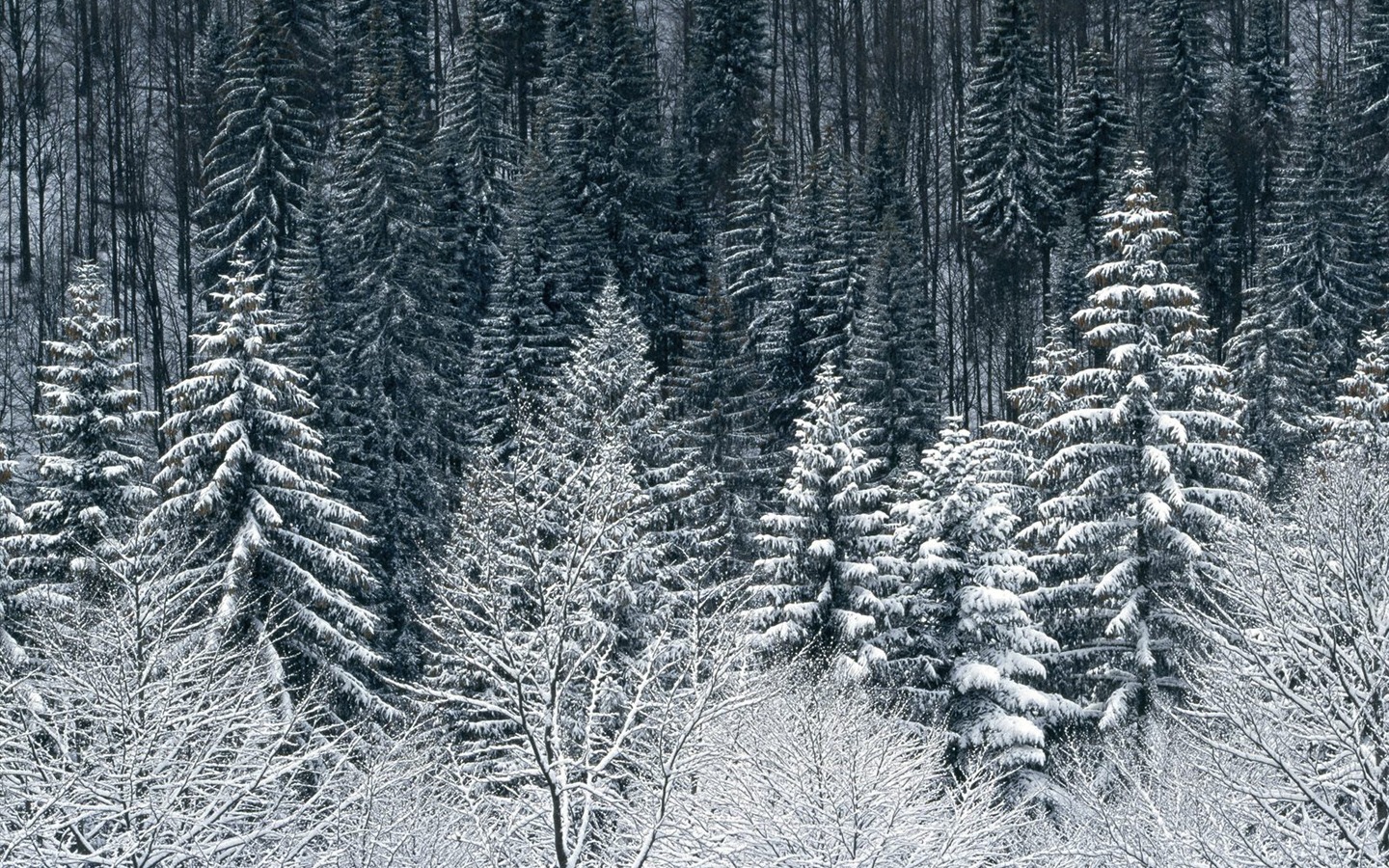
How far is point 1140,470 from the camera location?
25.2 meters

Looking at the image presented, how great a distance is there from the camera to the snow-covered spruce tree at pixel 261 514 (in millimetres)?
23891

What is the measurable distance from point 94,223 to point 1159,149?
46593 millimetres

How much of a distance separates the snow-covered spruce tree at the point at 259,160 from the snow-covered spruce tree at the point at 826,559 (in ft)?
63.0

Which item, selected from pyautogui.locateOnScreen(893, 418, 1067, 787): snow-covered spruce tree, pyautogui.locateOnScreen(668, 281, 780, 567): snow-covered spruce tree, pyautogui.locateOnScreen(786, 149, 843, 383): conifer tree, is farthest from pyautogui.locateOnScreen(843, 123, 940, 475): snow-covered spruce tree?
pyautogui.locateOnScreen(893, 418, 1067, 787): snow-covered spruce tree

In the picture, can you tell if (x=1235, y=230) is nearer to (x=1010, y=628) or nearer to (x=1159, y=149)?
(x=1159, y=149)

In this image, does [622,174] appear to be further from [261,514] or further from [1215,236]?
[261,514]

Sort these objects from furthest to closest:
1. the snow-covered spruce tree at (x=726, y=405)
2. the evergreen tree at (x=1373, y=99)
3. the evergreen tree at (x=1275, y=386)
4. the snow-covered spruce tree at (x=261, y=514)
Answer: the evergreen tree at (x=1373, y=99) → the snow-covered spruce tree at (x=726, y=405) → the evergreen tree at (x=1275, y=386) → the snow-covered spruce tree at (x=261, y=514)

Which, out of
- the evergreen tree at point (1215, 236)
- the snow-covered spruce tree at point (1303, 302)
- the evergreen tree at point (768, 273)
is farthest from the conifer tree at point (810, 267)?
the evergreen tree at point (1215, 236)

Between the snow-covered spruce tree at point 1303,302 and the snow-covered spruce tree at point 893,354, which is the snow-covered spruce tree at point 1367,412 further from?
the snow-covered spruce tree at point 893,354

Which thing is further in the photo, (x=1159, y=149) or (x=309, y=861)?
Result: (x=1159, y=149)

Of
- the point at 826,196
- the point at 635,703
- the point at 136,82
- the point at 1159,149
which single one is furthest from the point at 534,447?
the point at 136,82

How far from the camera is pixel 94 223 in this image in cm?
5359

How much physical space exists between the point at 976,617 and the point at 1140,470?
4467mm

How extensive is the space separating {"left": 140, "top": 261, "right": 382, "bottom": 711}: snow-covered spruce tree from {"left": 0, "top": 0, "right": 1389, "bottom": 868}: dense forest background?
0.41 feet
